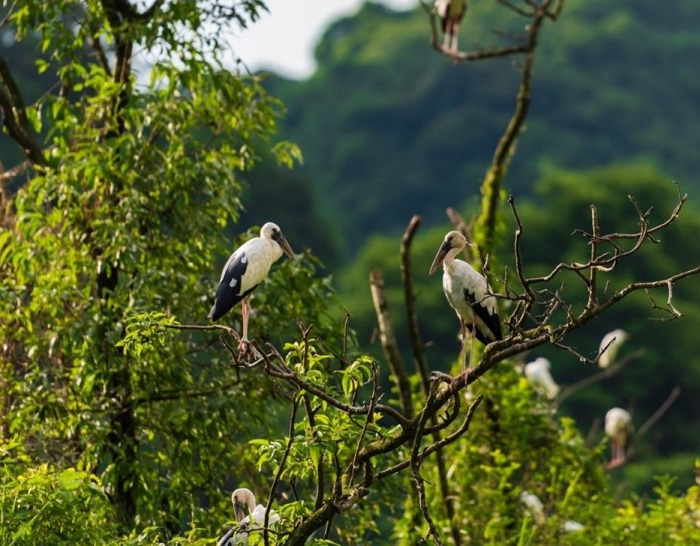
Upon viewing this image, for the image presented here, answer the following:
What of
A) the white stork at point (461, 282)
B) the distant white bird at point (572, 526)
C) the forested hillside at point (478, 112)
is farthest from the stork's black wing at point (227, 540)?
the forested hillside at point (478, 112)

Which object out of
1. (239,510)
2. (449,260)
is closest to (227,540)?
(239,510)

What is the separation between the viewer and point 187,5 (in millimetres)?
8953

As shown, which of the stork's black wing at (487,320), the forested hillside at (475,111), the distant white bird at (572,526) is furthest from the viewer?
the forested hillside at (475,111)

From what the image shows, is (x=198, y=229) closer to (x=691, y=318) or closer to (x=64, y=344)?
(x=64, y=344)

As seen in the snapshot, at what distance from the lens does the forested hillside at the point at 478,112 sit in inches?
1987

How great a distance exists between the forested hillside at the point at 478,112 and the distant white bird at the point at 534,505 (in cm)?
3744

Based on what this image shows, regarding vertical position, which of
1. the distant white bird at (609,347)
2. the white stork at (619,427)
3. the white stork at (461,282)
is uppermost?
the white stork at (461,282)

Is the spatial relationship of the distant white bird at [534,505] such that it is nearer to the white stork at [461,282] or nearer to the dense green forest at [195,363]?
the dense green forest at [195,363]

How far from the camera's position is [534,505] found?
32.5 feet

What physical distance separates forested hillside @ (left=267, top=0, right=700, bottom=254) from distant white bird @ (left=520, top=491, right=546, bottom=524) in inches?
→ 1474

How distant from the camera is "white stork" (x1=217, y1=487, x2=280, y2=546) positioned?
579cm

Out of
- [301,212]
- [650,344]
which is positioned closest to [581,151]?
[301,212]

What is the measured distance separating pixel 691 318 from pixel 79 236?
26.8m

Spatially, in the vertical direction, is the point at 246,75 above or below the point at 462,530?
above
